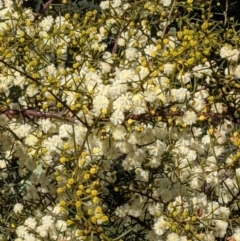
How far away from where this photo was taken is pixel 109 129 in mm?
1605

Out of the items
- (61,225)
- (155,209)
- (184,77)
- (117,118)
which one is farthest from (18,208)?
(184,77)

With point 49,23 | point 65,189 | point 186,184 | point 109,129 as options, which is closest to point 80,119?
point 109,129

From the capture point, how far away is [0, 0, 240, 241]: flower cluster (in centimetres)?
162

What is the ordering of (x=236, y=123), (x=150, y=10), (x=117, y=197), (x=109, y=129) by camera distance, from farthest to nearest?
(x=150, y=10), (x=117, y=197), (x=236, y=123), (x=109, y=129)

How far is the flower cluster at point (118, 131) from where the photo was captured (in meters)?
1.62

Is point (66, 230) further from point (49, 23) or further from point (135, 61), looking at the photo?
point (49, 23)

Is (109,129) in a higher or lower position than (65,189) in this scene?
higher

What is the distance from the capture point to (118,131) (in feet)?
5.24

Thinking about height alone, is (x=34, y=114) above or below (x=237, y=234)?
above

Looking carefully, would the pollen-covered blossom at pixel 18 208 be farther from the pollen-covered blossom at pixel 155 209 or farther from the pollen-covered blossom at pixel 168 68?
the pollen-covered blossom at pixel 168 68

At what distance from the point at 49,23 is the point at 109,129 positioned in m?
0.52

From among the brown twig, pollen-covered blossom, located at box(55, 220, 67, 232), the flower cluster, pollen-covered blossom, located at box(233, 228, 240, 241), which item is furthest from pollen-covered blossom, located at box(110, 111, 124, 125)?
pollen-covered blossom, located at box(233, 228, 240, 241)

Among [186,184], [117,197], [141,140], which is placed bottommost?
[117,197]

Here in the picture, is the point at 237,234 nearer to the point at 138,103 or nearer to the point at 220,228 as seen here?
the point at 220,228
